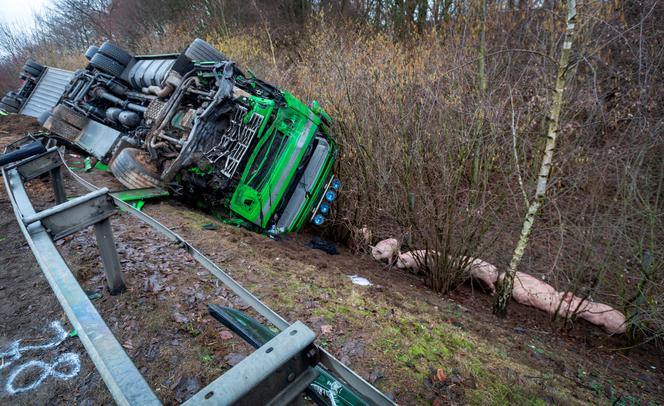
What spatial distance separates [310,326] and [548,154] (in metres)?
2.54

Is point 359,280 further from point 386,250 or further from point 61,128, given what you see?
point 61,128

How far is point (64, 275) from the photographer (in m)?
1.47

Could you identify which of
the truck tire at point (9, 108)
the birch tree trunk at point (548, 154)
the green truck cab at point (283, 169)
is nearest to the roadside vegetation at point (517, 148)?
the birch tree trunk at point (548, 154)

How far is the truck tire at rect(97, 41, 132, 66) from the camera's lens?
7895mm

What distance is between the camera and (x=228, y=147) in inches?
199

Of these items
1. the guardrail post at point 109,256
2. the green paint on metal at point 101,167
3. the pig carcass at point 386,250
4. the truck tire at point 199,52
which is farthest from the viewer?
the green paint on metal at point 101,167

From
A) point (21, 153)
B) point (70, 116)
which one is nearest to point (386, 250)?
point (21, 153)

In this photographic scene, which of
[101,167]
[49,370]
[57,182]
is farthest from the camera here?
[101,167]

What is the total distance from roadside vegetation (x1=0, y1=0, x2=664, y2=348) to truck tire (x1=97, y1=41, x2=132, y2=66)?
4.22 m

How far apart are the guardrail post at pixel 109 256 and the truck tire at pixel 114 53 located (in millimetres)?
7197

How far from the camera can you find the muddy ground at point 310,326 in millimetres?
2137

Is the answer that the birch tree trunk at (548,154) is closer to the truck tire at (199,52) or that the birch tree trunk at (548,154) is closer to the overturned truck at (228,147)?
the overturned truck at (228,147)

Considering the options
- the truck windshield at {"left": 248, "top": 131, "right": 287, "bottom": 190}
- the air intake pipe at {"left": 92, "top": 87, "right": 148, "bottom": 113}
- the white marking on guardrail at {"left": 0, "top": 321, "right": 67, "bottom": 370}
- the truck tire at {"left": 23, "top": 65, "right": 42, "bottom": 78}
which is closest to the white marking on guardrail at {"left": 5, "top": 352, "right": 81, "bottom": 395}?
the white marking on guardrail at {"left": 0, "top": 321, "right": 67, "bottom": 370}

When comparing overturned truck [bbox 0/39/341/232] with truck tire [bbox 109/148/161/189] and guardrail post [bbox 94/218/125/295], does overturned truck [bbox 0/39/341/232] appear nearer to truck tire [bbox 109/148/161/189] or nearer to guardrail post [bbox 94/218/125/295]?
truck tire [bbox 109/148/161/189]
